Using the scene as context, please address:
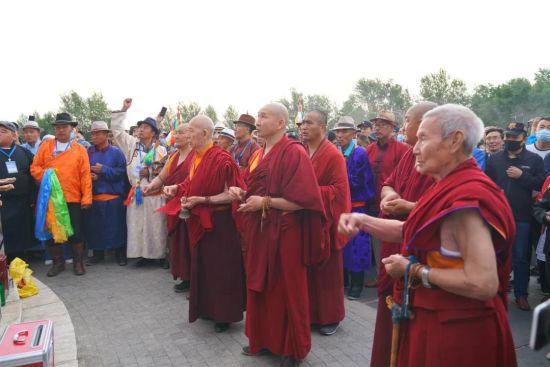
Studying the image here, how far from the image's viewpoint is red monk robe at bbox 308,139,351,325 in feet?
14.3

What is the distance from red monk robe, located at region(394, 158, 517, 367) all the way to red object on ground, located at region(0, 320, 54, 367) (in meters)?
2.46

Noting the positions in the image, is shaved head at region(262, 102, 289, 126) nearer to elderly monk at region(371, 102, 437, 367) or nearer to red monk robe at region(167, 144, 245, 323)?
red monk robe at region(167, 144, 245, 323)

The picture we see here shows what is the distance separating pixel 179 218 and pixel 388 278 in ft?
10.6

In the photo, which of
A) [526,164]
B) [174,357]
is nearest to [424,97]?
[526,164]

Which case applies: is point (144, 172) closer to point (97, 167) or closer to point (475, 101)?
point (97, 167)

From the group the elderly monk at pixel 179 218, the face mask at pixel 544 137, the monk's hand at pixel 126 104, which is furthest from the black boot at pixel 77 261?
the face mask at pixel 544 137

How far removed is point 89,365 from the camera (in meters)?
3.70

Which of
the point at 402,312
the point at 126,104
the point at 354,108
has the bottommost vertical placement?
the point at 402,312

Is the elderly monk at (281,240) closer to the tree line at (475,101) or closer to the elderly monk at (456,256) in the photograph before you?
the elderly monk at (456,256)

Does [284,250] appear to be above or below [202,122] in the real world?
below

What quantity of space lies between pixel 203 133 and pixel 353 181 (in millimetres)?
Answer: 2228

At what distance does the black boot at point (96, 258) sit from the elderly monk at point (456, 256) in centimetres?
646

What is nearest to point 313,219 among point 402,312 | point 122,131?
point 402,312

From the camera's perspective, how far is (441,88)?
1845 inches
